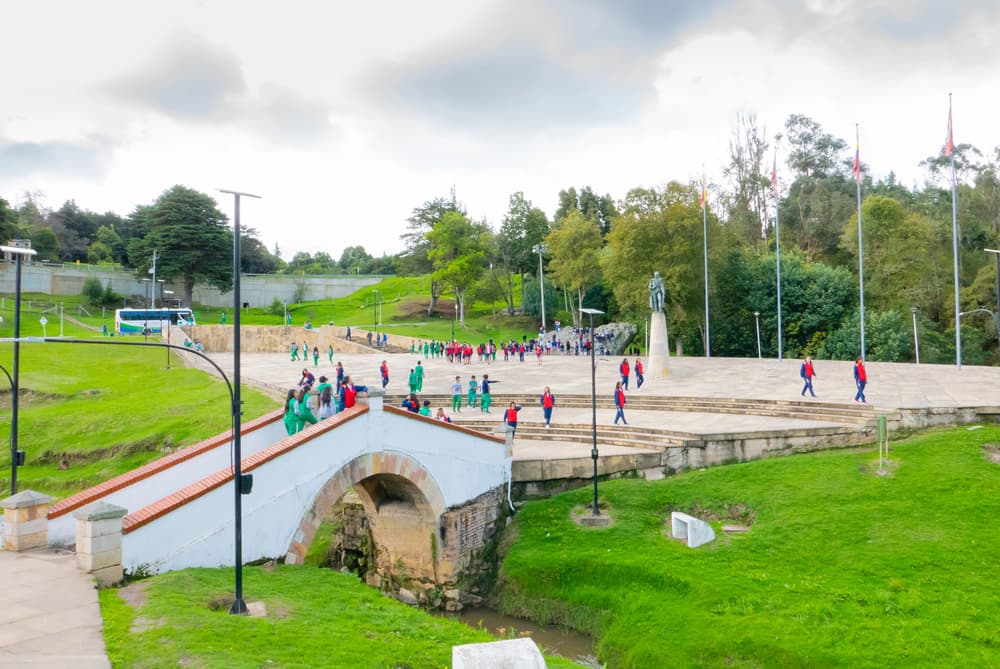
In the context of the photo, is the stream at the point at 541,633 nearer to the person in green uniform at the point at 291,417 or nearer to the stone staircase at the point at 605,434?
the person in green uniform at the point at 291,417

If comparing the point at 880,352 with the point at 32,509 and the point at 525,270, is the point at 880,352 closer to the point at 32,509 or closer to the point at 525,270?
the point at 525,270

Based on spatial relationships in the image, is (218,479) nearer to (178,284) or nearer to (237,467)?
(237,467)

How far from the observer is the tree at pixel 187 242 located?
61969 millimetres

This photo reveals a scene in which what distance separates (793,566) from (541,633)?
489 centimetres

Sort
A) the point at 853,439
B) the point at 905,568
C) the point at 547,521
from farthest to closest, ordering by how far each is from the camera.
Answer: the point at 853,439 → the point at 547,521 → the point at 905,568

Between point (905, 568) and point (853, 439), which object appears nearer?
point (905, 568)

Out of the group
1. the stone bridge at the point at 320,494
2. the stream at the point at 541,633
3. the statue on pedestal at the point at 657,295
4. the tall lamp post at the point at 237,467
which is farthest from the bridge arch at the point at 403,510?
the statue on pedestal at the point at 657,295

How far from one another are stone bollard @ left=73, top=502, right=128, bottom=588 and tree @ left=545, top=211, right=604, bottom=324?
45827 mm

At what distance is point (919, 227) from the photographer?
42.7 m

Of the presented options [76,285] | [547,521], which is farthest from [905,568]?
[76,285]

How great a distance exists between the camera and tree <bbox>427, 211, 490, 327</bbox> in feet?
192

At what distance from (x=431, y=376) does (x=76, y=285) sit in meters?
50.7

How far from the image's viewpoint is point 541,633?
13867mm

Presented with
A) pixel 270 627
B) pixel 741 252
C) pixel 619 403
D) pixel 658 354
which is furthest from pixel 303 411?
pixel 741 252
